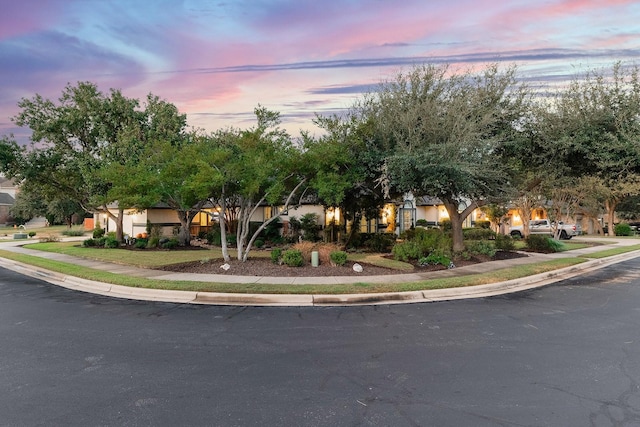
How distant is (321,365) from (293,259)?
337 inches

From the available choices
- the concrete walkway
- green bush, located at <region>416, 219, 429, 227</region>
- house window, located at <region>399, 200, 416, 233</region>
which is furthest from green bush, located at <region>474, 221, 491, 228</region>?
the concrete walkway

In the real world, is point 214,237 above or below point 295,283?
above

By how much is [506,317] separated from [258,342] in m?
5.09

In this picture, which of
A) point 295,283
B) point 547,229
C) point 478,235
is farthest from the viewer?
point 547,229

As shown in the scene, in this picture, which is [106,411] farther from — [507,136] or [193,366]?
[507,136]

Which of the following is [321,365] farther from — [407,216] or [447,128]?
[407,216]

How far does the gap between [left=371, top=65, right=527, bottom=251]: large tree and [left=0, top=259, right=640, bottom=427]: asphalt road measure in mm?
6081

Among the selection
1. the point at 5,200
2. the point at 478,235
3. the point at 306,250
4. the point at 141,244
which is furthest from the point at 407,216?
the point at 5,200

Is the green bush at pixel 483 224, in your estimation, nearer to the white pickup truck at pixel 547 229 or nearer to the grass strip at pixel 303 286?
the white pickup truck at pixel 547 229

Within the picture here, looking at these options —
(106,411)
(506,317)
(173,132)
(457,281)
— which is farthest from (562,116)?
(173,132)

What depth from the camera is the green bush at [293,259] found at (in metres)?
13.8

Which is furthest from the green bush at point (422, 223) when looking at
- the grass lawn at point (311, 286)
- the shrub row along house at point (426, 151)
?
the grass lawn at point (311, 286)

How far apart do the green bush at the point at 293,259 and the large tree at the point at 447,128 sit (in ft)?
14.2

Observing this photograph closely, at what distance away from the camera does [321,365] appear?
5.35 metres
